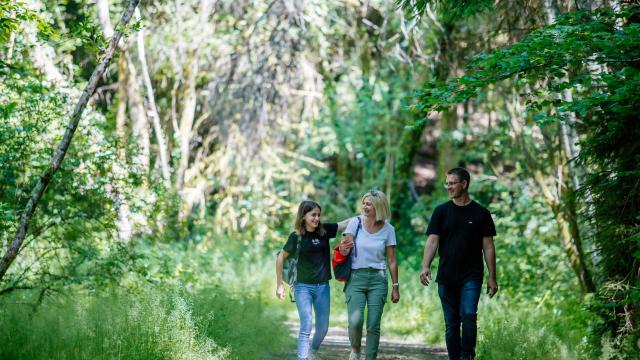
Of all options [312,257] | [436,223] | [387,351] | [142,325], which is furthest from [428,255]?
[387,351]

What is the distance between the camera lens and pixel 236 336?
31.4 ft

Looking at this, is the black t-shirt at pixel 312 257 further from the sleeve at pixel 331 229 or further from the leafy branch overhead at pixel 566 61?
the leafy branch overhead at pixel 566 61

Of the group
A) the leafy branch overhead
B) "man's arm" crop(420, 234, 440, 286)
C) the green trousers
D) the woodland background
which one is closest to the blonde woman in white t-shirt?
the green trousers

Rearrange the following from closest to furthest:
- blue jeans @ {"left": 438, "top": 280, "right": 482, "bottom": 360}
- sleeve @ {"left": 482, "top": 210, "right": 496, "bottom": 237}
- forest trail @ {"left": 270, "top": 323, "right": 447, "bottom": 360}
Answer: blue jeans @ {"left": 438, "top": 280, "right": 482, "bottom": 360} < sleeve @ {"left": 482, "top": 210, "right": 496, "bottom": 237} < forest trail @ {"left": 270, "top": 323, "right": 447, "bottom": 360}

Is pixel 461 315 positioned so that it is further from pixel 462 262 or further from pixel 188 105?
pixel 188 105

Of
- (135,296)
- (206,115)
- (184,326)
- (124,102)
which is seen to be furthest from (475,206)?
(206,115)

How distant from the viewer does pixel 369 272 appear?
830 cm

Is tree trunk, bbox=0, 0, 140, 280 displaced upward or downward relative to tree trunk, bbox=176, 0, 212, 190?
downward

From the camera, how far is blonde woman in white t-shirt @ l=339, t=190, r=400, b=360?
8.27 metres

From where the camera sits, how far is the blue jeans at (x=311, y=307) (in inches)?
333

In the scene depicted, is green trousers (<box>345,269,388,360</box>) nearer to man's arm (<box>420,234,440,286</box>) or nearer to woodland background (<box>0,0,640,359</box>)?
man's arm (<box>420,234,440,286</box>)

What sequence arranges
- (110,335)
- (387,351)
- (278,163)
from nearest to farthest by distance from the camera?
(110,335)
(387,351)
(278,163)

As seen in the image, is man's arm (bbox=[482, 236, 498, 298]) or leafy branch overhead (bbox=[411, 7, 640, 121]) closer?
leafy branch overhead (bbox=[411, 7, 640, 121])

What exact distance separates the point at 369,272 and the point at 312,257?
63cm
